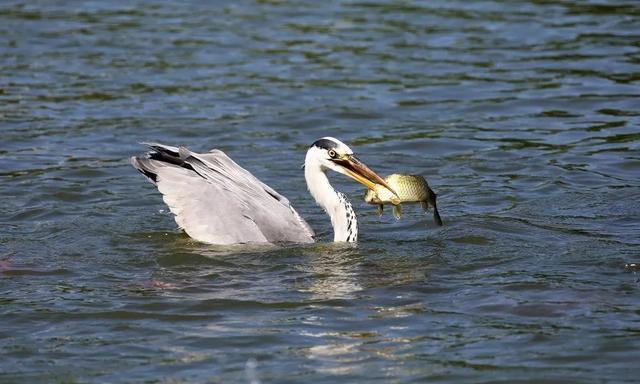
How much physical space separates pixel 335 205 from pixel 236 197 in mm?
816

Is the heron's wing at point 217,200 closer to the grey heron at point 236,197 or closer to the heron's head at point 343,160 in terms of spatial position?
the grey heron at point 236,197

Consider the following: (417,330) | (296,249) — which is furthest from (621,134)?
(417,330)

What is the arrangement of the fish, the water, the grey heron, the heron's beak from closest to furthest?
the water
the fish
the heron's beak
the grey heron

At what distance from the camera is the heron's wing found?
1044 centimetres

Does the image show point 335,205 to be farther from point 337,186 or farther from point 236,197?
point 337,186

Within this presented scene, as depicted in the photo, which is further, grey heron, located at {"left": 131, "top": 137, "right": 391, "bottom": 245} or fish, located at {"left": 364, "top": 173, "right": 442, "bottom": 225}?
grey heron, located at {"left": 131, "top": 137, "right": 391, "bottom": 245}

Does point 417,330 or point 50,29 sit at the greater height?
point 50,29

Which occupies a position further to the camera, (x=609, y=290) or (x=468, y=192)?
(x=468, y=192)

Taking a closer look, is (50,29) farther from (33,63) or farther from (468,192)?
(468,192)

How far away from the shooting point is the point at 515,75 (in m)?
15.5

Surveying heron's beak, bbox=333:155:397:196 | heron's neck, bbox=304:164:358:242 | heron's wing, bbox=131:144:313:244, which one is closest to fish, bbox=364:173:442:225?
heron's beak, bbox=333:155:397:196

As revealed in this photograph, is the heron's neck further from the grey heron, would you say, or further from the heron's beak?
the heron's beak

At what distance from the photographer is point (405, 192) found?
10.0 meters

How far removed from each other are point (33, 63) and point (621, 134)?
7305 millimetres
